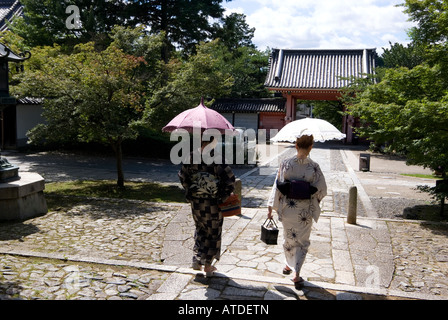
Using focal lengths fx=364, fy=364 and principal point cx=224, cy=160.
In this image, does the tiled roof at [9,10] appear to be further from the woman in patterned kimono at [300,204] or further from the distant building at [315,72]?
the woman in patterned kimono at [300,204]

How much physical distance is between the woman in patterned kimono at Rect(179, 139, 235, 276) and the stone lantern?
14.5 ft

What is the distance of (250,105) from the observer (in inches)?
1228

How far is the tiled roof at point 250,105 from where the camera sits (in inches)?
1192

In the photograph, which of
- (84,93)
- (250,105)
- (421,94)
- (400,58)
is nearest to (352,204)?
(421,94)

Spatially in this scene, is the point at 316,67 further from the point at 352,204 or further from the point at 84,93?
the point at 352,204

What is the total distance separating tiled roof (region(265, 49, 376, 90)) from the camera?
1065 inches

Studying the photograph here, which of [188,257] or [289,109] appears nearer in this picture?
[188,257]

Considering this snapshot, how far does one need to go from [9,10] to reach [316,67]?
22.3 meters

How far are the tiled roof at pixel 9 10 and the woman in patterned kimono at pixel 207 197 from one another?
953 inches

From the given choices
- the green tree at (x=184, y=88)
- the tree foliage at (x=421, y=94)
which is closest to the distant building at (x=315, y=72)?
the green tree at (x=184, y=88)

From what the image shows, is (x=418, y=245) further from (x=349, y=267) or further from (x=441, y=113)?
(x=441, y=113)
